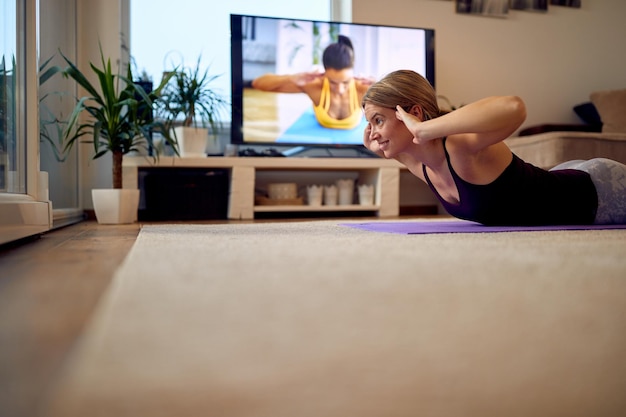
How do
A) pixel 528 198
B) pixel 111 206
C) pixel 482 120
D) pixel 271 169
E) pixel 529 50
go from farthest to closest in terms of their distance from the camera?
pixel 529 50, pixel 271 169, pixel 111 206, pixel 528 198, pixel 482 120

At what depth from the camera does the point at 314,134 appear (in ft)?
12.0

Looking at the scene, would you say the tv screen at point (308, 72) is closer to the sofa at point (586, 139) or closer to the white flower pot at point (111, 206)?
the sofa at point (586, 139)

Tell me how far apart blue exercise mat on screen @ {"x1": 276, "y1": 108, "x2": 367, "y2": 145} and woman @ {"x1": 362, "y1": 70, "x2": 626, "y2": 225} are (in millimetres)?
1762

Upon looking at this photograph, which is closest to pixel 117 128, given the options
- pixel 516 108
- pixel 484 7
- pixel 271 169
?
pixel 271 169

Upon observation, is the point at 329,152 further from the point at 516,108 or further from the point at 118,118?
the point at 516,108

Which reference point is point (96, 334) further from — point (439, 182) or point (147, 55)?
point (147, 55)

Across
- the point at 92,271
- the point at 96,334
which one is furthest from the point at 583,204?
the point at 96,334

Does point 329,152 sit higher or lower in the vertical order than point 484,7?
lower

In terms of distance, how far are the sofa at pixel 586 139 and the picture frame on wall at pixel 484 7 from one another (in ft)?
2.80

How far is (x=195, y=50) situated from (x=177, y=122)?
499 millimetres

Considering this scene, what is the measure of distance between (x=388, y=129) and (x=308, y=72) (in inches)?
81.0

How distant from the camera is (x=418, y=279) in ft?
2.22

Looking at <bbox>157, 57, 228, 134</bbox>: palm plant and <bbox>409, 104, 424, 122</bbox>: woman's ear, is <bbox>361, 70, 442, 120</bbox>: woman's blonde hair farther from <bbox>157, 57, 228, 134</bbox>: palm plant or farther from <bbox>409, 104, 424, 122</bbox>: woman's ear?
<bbox>157, 57, 228, 134</bbox>: palm plant

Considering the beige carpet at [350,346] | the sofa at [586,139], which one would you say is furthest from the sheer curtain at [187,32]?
the beige carpet at [350,346]
